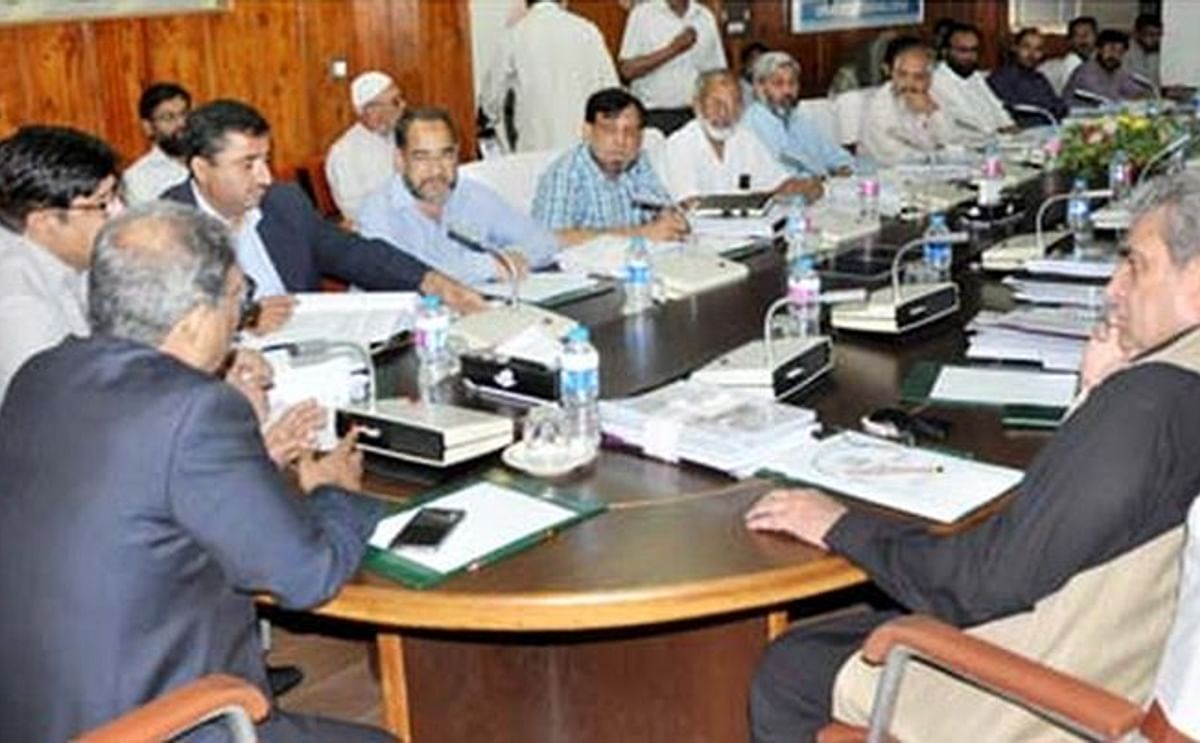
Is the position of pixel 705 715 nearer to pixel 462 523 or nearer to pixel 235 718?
pixel 462 523

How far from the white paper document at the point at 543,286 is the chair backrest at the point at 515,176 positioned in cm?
103

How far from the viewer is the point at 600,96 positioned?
4.38m

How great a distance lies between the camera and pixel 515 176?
4707 millimetres

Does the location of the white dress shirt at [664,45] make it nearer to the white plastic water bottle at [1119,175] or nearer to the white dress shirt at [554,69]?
the white dress shirt at [554,69]

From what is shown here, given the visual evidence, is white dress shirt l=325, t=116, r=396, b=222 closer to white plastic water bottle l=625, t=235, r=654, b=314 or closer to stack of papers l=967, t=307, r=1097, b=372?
white plastic water bottle l=625, t=235, r=654, b=314

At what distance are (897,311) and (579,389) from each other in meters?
0.81

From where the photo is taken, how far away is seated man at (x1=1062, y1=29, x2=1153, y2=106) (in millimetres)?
8859

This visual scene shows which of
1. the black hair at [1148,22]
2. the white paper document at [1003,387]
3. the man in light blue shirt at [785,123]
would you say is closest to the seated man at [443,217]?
the white paper document at [1003,387]

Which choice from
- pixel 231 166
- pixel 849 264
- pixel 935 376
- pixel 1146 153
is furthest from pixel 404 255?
pixel 1146 153

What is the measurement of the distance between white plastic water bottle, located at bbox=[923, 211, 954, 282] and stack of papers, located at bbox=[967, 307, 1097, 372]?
49cm

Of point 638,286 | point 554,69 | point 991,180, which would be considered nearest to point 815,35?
point 554,69

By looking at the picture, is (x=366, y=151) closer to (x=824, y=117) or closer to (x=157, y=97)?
(x=157, y=97)

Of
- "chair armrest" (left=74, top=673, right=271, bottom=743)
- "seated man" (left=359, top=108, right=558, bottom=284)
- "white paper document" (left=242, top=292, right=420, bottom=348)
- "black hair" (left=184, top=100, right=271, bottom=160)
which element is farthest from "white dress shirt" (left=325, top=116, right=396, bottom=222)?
"chair armrest" (left=74, top=673, right=271, bottom=743)

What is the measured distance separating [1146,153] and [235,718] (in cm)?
422
